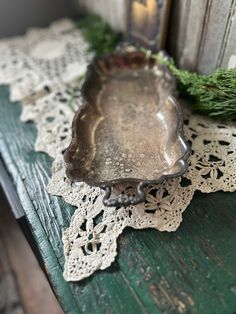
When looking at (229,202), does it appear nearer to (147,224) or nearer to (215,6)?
(147,224)

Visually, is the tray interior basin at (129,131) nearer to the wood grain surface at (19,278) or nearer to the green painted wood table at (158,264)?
the green painted wood table at (158,264)

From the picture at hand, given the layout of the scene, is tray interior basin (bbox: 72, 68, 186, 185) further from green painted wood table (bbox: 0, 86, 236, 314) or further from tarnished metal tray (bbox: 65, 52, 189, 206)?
green painted wood table (bbox: 0, 86, 236, 314)

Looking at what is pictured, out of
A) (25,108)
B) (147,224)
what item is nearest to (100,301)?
(147,224)

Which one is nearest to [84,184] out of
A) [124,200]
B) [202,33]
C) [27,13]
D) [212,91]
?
[124,200]

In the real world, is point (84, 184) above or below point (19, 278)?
above

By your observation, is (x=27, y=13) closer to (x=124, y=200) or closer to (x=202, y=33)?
(x=202, y=33)
